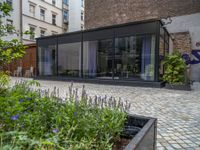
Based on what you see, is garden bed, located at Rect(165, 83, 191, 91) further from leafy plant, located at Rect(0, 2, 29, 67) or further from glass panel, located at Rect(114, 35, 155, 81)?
leafy plant, located at Rect(0, 2, 29, 67)

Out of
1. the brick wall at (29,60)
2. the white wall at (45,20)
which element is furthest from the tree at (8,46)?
the white wall at (45,20)

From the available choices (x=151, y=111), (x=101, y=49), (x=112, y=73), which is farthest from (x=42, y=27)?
(x=151, y=111)

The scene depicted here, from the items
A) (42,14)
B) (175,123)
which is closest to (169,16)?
(175,123)

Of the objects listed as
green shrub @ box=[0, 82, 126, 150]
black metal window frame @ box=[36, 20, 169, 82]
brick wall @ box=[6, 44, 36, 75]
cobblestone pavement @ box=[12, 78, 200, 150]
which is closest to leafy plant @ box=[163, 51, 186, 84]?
black metal window frame @ box=[36, 20, 169, 82]

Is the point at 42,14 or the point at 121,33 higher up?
the point at 42,14

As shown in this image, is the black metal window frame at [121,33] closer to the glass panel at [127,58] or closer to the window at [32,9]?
the glass panel at [127,58]

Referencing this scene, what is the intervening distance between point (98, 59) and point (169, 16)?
634 cm

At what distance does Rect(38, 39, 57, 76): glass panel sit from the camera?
1170cm

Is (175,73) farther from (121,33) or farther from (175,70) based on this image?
(121,33)

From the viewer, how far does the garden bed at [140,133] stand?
4.87 ft

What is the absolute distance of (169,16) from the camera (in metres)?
12.4

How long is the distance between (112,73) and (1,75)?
7.03 metres

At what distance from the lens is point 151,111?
4086 millimetres

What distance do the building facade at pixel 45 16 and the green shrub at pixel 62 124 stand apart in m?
15.1
